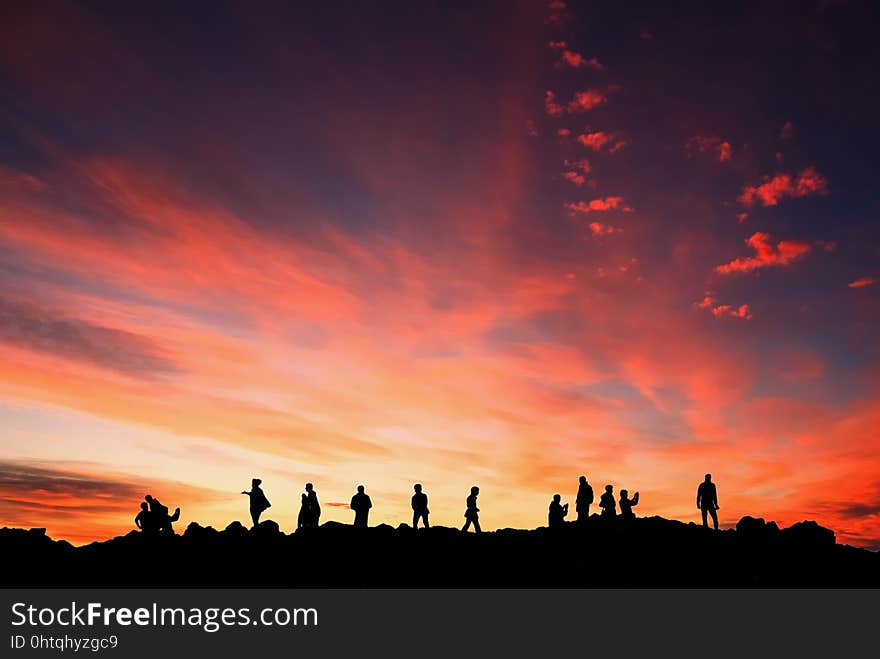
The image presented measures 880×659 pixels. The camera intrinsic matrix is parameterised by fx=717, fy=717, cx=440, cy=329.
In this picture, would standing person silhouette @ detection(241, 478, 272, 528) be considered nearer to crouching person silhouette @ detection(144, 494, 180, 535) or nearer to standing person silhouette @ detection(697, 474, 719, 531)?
crouching person silhouette @ detection(144, 494, 180, 535)

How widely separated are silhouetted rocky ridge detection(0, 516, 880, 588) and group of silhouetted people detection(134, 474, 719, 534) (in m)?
0.57

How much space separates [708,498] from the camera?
32.1 metres

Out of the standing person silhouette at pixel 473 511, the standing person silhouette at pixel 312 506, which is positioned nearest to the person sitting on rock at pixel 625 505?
the standing person silhouette at pixel 473 511

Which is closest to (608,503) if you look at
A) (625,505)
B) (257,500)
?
(625,505)

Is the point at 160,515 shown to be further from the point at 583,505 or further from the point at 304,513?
the point at 583,505

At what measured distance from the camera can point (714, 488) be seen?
105 feet

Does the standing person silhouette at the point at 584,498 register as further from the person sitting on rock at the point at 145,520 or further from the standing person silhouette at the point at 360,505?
the person sitting on rock at the point at 145,520

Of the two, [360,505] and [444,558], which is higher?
[360,505]

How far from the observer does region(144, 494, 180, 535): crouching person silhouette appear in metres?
31.3

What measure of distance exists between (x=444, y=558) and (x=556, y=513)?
5.39m
